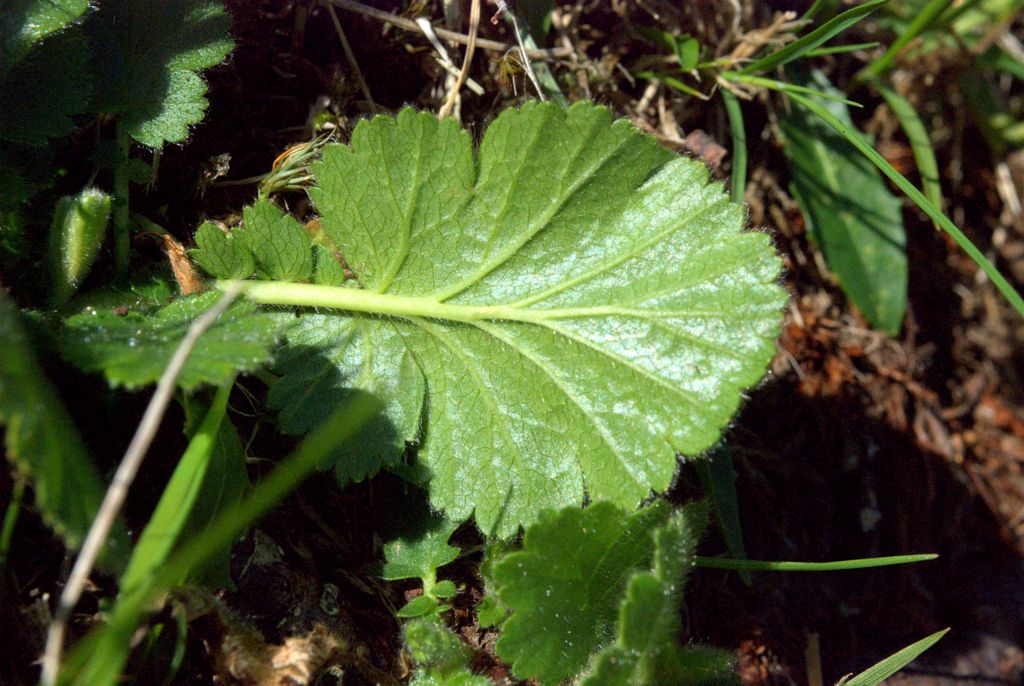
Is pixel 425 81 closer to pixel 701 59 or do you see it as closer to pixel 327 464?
pixel 701 59

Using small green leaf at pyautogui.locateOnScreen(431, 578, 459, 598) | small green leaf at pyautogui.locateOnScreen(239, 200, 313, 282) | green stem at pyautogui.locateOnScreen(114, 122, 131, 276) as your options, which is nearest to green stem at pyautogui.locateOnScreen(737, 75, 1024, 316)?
small green leaf at pyautogui.locateOnScreen(239, 200, 313, 282)

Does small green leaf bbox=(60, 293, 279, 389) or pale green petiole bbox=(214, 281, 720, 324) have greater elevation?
small green leaf bbox=(60, 293, 279, 389)

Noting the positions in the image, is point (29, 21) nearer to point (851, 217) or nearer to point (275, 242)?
point (275, 242)

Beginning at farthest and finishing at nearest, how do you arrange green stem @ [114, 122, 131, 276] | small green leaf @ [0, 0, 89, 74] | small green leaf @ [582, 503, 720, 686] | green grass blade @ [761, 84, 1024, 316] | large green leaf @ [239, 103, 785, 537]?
green grass blade @ [761, 84, 1024, 316] → green stem @ [114, 122, 131, 276] → large green leaf @ [239, 103, 785, 537] → small green leaf @ [0, 0, 89, 74] → small green leaf @ [582, 503, 720, 686]

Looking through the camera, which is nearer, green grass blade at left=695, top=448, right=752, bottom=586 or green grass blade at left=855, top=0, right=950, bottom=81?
green grass blade at left=695, top=448, right=752, bottom=586

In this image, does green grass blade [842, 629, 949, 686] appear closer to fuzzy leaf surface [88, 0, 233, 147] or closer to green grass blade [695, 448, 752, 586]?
green grass blade [695, 448, 752, 586]

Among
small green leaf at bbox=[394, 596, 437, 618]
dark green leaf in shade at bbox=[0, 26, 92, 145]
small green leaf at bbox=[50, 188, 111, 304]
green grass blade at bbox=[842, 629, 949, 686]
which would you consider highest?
dark green leaf in shade at bbox=[0, 26, 92, 145]

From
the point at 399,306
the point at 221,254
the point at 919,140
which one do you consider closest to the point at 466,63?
the point at 399,306

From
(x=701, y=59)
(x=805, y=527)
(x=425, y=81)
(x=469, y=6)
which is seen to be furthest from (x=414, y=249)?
(x=805, y=527)
